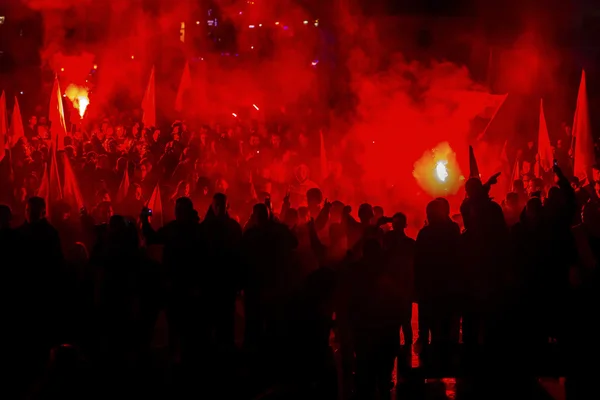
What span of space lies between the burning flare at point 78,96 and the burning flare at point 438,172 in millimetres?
6503

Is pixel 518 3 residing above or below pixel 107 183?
above

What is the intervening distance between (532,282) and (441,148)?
21.2 ft

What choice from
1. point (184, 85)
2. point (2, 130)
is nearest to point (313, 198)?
point (2, 130)

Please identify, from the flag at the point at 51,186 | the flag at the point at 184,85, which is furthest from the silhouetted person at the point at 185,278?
the flag at the point at 184,85

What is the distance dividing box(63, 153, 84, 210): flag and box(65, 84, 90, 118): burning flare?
20.8 ft

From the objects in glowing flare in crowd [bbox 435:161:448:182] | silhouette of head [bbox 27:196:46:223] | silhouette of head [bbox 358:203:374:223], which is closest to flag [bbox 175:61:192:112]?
glowing flare in crowd [bbox 435:161:448:182]

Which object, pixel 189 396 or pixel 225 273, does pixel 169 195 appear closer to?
pixel 225 273

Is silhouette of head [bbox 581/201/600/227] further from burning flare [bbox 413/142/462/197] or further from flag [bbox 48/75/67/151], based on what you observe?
flag [bbox 48/75/67/151]

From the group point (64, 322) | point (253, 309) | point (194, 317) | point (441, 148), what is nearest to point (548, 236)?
point (253, 309)

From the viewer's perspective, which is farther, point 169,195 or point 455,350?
point 169,195

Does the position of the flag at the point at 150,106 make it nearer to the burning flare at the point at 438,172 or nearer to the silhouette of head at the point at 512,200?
the burning flare at the point at 438,172

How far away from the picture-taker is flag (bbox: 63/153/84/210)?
893 centimetres

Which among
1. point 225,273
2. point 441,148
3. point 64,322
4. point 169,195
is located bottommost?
point 64,322

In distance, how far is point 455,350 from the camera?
650cm
